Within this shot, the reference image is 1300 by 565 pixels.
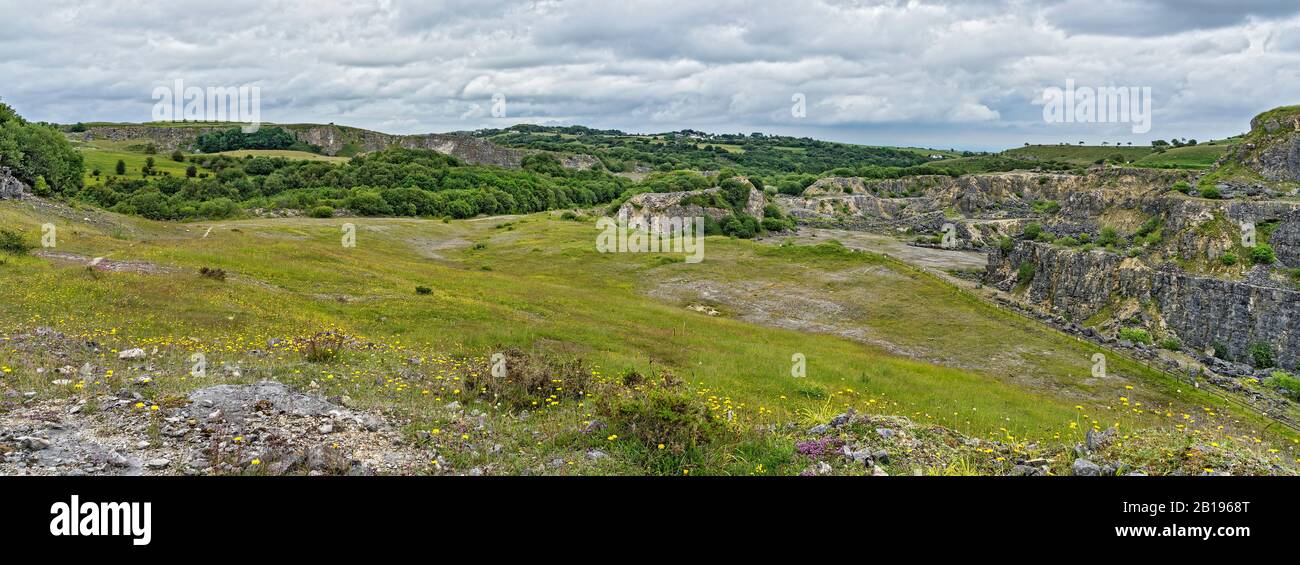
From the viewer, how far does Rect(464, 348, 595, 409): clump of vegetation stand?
13859mm

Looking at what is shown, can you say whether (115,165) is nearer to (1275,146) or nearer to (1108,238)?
(1108,238)

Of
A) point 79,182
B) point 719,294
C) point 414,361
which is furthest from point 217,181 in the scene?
point 414,361

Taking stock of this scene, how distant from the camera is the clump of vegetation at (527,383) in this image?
13.9m

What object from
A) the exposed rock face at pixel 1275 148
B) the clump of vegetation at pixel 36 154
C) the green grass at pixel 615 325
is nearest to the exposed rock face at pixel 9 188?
the green grass at pixel 615 325

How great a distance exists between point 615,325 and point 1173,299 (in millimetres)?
35079

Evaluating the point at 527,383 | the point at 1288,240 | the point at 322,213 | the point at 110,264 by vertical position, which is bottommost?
the point at 527,383

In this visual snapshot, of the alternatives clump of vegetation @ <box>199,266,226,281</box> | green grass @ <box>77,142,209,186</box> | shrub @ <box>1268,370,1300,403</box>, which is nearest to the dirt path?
shrub @ <box>1268,370,1300,403</box>

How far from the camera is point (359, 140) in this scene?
620 ft

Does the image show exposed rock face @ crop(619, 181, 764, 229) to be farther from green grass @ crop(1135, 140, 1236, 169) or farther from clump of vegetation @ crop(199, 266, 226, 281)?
green grass @ crop(1135, 140, 1236, 169)

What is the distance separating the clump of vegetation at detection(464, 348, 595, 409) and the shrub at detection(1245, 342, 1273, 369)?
38.5 metres

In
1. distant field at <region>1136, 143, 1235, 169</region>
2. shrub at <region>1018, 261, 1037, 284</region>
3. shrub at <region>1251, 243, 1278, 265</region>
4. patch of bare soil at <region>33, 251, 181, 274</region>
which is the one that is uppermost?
distant field at <region>1136, 143, 1235, 169</region>

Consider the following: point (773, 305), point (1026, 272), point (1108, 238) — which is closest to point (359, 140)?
point (773, 305)

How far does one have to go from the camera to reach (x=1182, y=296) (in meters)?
40.4
